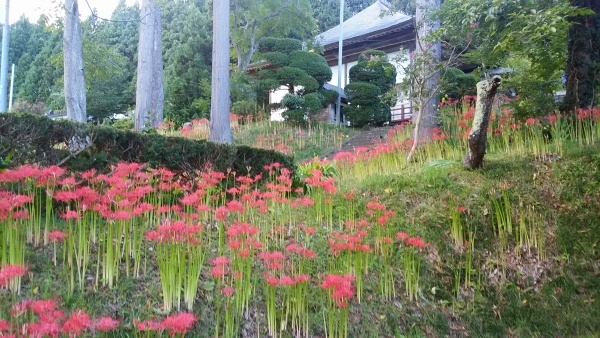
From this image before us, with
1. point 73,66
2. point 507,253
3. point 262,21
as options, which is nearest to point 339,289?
point 507,253

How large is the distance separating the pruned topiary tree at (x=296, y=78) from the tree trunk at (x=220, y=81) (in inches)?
146

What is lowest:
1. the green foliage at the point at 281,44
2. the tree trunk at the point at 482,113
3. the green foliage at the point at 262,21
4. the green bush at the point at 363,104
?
the tree trunk at the point at 482,113

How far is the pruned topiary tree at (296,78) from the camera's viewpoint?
1369 centimetres

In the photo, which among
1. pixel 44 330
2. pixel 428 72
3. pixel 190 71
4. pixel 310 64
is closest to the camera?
pixel 44 330

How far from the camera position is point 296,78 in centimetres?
1398

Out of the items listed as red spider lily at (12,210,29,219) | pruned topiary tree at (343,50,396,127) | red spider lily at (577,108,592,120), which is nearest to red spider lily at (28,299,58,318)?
red spider lily at (12,210,29,219)

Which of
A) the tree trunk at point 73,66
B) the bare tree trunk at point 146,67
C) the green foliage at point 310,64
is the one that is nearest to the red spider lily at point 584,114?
the tree trunk at point 73,66

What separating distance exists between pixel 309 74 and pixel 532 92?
8.90m

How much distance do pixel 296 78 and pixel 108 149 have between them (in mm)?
10127

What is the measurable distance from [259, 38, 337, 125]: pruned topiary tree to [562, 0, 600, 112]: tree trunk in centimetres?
813

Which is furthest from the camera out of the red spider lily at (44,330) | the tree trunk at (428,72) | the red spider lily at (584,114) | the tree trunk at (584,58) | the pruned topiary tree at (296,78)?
the pruned topiary tree at (296,78)

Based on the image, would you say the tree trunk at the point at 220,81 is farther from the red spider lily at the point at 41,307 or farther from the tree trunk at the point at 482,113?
the red spider lily at the point at 41,307

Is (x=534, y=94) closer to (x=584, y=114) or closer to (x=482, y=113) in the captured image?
(x=584, y=114)

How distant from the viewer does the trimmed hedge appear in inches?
151
